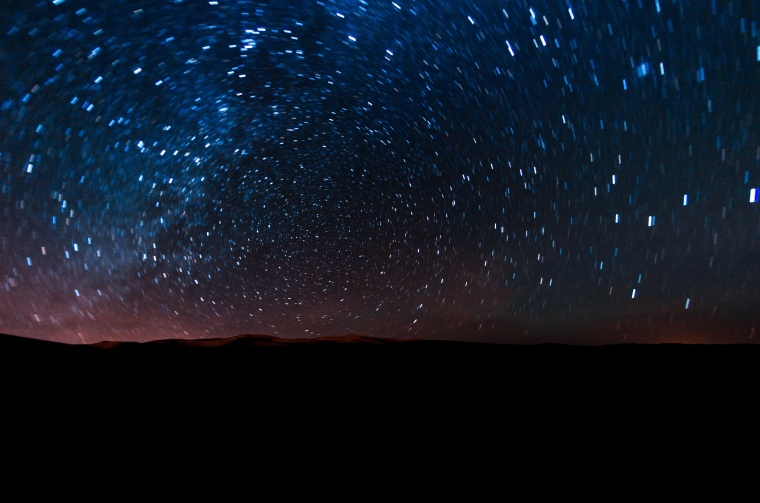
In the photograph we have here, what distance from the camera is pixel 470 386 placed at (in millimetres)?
3697

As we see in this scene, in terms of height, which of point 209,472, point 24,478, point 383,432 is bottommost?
point 24,478

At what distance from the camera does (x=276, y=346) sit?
4672 mm

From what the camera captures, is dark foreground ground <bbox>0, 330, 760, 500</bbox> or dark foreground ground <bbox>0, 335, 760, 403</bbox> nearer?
dark foreground ground <bbox>0, 330, 760, 500</bbox>

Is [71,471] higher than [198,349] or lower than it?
lower

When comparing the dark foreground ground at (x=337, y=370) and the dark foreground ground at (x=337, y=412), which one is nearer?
the dark foreground ground at (x=337, y=412)

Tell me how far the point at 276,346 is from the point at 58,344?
213cm

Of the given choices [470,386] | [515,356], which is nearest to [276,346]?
[470,386]

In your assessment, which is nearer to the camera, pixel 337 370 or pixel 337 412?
pixel 337 412

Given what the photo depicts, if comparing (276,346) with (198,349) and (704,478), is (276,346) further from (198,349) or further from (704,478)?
Result: (704,478)

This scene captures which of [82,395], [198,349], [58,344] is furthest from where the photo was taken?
[198,349]

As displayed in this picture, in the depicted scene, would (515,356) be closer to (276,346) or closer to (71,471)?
(276,346)

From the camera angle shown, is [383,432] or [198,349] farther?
[198,349]

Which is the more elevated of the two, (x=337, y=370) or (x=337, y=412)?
(x=337, y=370)

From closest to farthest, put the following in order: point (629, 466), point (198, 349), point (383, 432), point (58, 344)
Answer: point (629, 466) < point (383, 432) < point (58, 344) < point (198, 349)
